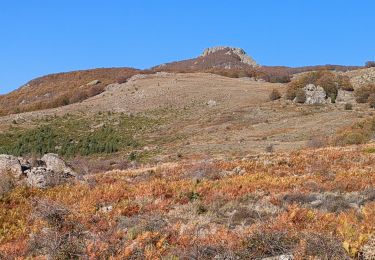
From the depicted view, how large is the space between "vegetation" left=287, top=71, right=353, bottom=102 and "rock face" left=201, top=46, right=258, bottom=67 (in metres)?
81.1

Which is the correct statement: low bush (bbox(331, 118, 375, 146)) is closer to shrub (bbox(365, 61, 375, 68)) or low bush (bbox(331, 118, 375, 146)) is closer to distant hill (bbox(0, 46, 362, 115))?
distant hill (bbox(0, 46, 362, 115))

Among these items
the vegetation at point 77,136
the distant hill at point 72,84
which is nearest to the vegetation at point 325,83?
the vegetation at point 77,136

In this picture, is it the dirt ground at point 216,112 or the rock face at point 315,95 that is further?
the rock face at point 315,95

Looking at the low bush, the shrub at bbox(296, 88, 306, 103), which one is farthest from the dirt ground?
the low bush

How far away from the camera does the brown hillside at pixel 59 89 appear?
75.1 meters

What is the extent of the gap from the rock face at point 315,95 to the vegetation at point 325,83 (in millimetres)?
884

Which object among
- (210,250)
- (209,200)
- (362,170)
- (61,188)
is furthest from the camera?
(362,170)

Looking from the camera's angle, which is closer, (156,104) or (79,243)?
(79,243)

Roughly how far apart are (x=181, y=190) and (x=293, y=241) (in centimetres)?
615

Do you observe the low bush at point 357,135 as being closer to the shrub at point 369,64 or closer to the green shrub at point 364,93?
the green shrub at point 364,93

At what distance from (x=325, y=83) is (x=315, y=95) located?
3.37 metres

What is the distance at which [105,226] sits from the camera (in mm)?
9914

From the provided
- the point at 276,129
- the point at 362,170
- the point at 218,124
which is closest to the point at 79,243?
the point at 362,170

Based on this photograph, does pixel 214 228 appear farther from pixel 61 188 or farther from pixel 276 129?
pixel 276 129
